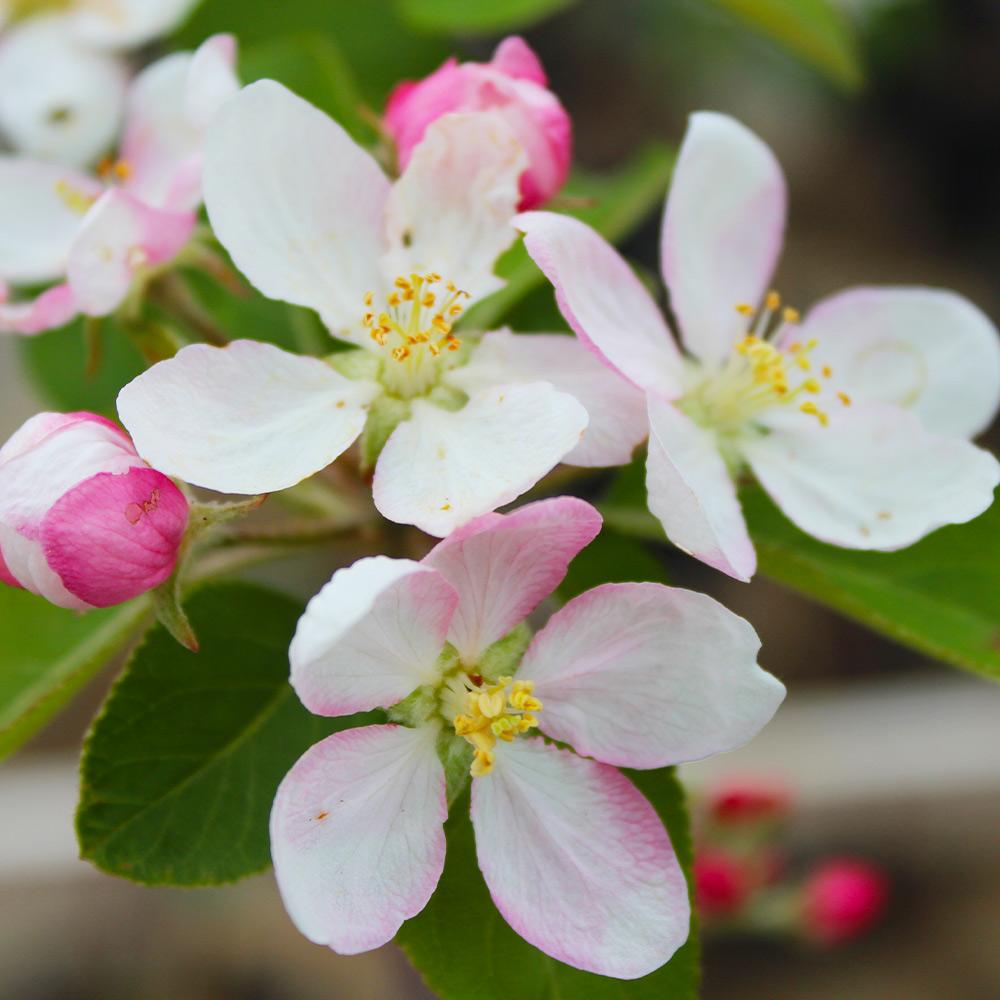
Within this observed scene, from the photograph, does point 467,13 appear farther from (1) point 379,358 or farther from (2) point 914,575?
(2) point 914,575

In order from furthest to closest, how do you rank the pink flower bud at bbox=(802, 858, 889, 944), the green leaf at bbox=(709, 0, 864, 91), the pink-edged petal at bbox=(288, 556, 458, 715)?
the pink flower bud at bbox=(802, 858, 889, 944) < the green leaf at bbox=(709, 0, 864, 91) < the pink-edged petal at bbox=(288, 556, 458, 715)

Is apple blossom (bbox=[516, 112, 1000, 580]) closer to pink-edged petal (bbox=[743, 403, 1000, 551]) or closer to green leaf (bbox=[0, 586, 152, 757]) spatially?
pink-edged petal (bbox=[743, 403, 1000, 551])

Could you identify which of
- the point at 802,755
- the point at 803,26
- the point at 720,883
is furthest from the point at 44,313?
the point at 802,755

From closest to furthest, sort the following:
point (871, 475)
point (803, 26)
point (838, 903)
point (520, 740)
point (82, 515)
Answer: point (82, 515) → point (520, 740) → point (871, 475) → point (803, 26) → point (838, 903)

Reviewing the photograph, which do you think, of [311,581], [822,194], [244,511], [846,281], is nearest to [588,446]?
[244,511]

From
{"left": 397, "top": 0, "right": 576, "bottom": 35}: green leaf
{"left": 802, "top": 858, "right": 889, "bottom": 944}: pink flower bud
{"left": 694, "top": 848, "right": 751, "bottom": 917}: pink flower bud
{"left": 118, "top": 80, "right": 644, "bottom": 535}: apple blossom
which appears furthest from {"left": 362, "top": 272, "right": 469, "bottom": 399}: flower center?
{"left": 802, "top": 858, "right": 889, "bottom": 944}: pink flower bud

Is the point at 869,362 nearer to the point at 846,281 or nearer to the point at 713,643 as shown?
the point at 713,643

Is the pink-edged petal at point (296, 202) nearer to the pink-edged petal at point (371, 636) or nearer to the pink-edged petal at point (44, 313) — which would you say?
the pink-edged petal at point (44, 313)
